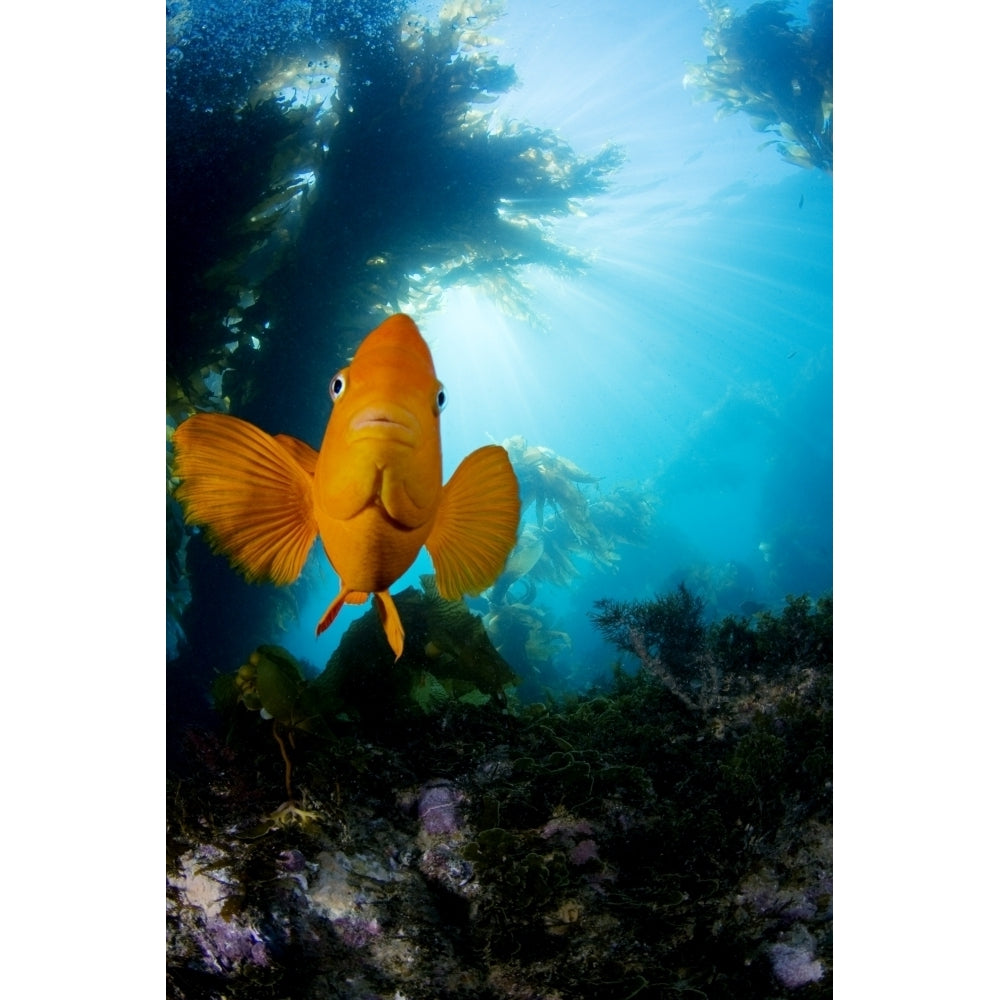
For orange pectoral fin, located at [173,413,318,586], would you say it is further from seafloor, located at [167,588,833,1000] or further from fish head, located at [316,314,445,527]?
seafloor, located at [167,588,833,1000]

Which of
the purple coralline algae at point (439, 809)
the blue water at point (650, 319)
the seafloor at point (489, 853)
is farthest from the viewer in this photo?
the blue water at point (650, 319)

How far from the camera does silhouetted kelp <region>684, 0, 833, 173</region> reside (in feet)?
14.0

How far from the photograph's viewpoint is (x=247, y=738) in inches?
81.9

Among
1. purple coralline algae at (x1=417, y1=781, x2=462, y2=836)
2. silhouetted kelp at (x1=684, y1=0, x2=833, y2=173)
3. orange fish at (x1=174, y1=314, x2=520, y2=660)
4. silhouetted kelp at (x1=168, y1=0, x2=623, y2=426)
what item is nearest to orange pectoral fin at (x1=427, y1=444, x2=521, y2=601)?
orange fish at (x1=174, y1=314, x2=520, y2=660)

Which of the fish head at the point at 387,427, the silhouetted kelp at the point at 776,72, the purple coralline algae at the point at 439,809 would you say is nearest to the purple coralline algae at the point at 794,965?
the purple coralline algae at the point at 439,809

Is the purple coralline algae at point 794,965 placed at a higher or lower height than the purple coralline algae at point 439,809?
lower

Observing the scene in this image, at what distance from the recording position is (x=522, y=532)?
25.3 feet

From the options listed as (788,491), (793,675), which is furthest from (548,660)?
(788,491)

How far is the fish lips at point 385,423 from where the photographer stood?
1023 mm

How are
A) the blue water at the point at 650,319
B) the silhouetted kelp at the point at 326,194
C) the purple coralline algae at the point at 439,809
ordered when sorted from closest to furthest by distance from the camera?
1. the purple coralline algae at the point at 439,809
2. the silhouetted kelp at the point at 326,194
3. the blue water at the point at 650,319

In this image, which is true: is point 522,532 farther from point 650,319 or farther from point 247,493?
point 247,493

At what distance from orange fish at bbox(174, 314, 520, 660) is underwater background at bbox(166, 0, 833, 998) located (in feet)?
2.53

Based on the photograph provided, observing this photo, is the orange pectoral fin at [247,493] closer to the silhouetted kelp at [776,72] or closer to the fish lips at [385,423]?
the fish lips at [385,423]

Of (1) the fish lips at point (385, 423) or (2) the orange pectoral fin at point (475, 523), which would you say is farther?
(2) the orange pectoral fin at point (475, 523)
